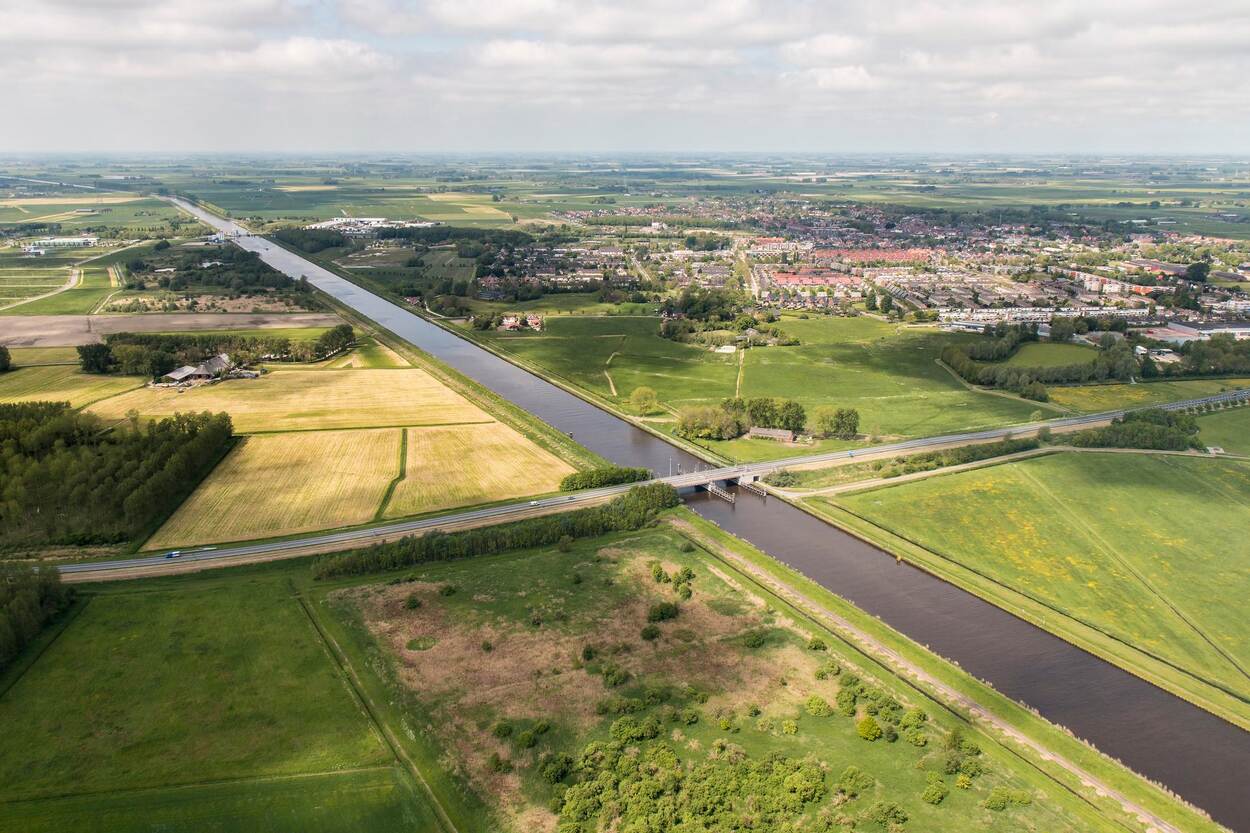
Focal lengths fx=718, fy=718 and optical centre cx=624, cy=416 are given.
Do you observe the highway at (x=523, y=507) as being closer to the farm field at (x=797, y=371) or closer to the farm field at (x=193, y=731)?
the farm field at (x=797, y=371)

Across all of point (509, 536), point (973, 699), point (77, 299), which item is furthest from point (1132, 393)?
point (77, 299)

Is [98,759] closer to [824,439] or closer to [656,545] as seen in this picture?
[656,545]

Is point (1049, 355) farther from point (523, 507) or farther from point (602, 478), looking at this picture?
point (523, 507)

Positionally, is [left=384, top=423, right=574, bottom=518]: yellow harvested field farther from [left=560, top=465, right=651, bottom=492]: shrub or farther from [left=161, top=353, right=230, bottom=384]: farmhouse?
[left=161, top=353, right=230, bottom=384]: farmhouse

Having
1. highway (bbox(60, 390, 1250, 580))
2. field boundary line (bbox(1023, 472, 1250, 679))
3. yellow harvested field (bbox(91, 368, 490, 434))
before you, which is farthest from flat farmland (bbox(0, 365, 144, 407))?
field boundary line (bbox(1023, 472, 1250, 679))

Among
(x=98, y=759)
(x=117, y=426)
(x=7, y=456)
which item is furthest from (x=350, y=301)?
(x=98, y=759)
